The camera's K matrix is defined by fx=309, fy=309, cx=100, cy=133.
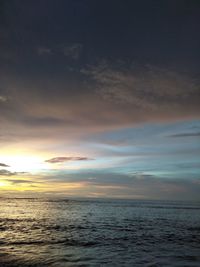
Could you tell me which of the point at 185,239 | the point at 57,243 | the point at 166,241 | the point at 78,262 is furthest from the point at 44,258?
the point at 185,239

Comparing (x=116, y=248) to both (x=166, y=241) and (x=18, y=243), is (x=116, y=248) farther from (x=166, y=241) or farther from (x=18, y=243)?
(x=18, y=243)

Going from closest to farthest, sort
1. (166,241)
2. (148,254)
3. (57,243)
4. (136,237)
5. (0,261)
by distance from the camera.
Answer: (0,261), (148,254), (57,243), (166,241), (136,237)

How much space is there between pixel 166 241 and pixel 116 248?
6127 millimetres

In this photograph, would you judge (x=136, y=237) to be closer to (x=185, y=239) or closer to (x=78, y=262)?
(x=185, y=239)

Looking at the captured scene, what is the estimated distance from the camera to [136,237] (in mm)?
29688

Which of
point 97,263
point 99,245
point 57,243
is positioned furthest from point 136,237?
point 97,263

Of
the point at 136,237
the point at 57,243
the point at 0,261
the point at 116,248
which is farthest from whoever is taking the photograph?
the point at 136,237

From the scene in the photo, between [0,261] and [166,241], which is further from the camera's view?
[166,241]

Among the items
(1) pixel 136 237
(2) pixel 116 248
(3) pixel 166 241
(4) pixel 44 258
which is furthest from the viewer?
(1) pixel 136 237

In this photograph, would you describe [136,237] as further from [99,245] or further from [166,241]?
[99,245]

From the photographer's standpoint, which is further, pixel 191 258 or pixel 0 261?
pixel 191 258

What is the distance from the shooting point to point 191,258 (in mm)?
19766

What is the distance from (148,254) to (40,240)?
10.0 m

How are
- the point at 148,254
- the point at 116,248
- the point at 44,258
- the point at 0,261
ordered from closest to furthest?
the point at 0,261 → the point at 44,258 → the point at 148,254 → the point at 116,248
